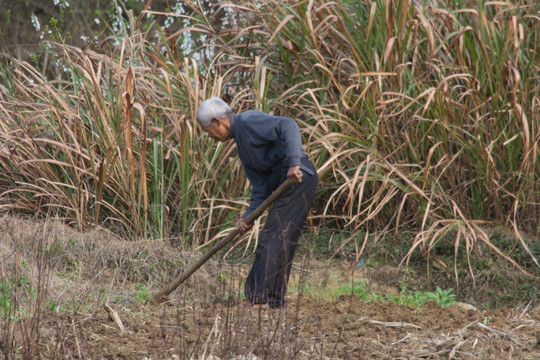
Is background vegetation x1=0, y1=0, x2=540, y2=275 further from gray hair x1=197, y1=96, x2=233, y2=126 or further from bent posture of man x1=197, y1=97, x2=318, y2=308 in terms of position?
gray hair x1=197, y1=96, x2=233, y2=126

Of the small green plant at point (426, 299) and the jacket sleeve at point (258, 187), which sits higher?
the jacket sleeve at point (258, 187)

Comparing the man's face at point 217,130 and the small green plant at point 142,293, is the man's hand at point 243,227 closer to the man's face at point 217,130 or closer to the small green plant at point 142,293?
the man's face at point 217,130

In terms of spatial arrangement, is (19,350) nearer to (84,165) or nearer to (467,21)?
(84,165)

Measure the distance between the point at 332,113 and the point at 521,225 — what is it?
71.6 inches

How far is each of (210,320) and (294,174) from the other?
0.96 meters

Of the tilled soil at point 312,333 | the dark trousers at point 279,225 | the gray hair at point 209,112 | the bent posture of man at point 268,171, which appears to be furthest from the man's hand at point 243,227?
the gray hair at point 209,112

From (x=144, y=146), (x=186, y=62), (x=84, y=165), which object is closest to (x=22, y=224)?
(x=84, y=165)

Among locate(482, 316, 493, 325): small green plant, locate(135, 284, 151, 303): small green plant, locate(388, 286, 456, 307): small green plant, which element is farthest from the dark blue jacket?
locate(482, 316, 493, 325): small green plant

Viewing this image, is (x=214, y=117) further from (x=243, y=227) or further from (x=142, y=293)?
(x=142, y=293)

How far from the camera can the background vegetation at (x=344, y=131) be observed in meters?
5.61

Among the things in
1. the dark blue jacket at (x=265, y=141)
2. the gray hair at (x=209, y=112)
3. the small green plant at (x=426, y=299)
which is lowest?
the small green plant at (x=426, y=299)

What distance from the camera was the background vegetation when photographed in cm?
561

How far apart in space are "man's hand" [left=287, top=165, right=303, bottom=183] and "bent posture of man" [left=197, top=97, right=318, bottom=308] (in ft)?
0.36

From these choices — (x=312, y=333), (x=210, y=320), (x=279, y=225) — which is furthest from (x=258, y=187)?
(x=312, y=333)
